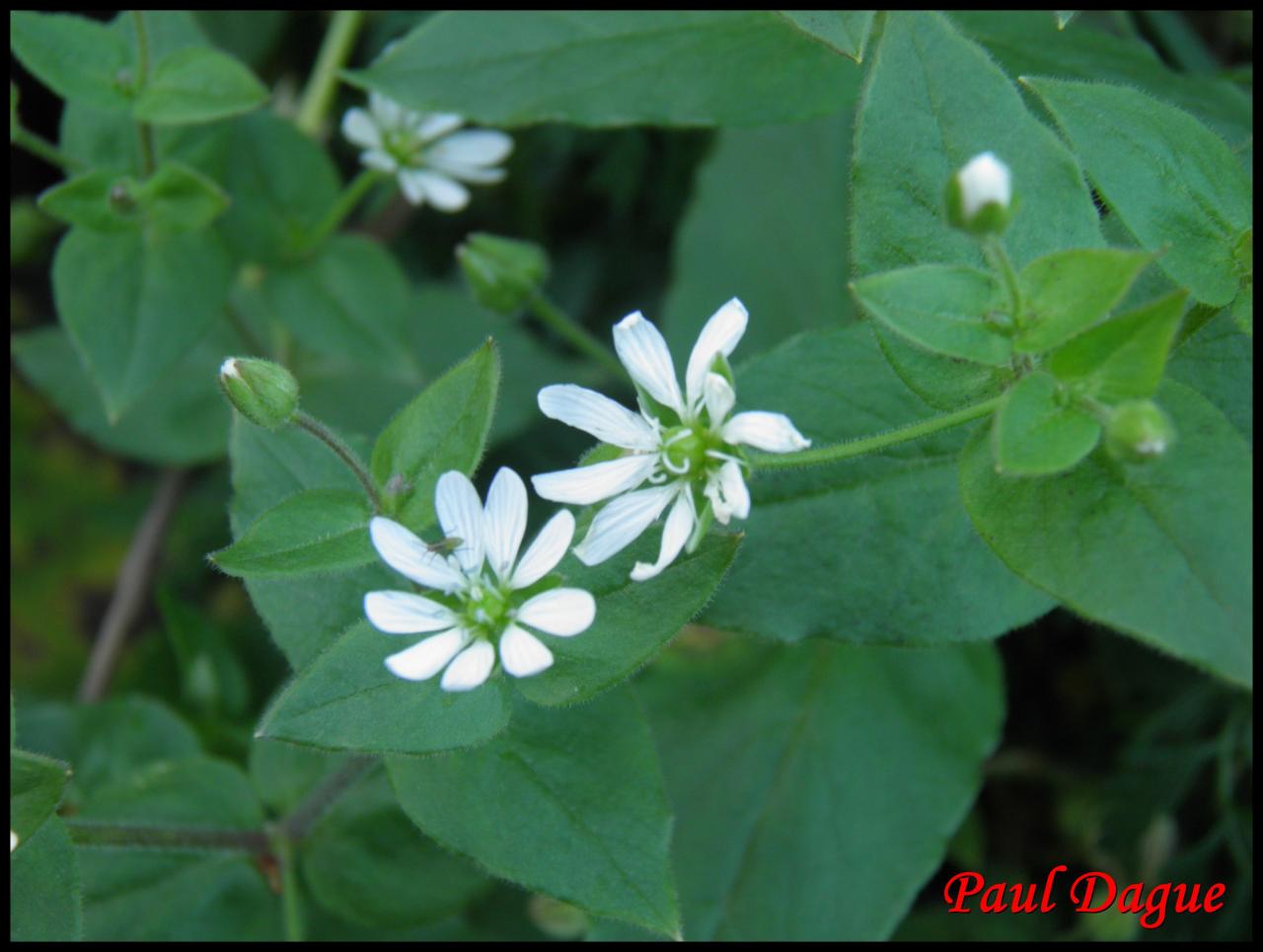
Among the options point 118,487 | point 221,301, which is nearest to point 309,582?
point 221,301

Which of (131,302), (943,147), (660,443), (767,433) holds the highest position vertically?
(943,147)

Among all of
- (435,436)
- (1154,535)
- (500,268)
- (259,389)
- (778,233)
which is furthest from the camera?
(778,233)

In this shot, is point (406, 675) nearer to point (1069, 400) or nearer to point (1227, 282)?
point (1069, 400)

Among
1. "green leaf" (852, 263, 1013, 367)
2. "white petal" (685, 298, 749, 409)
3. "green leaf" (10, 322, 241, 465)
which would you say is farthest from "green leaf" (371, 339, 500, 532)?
"green leaf" (10, 322, 241, 465)

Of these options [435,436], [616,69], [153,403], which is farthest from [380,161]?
[435,436]

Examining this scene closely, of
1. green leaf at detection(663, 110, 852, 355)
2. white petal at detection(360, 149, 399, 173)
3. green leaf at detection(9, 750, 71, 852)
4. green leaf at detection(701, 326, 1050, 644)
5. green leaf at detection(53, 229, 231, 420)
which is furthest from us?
green leaf at detection(663, 110, 852, 355)

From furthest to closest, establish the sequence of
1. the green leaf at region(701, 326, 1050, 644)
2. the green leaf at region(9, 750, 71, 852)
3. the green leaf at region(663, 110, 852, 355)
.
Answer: the green leaf at region(663, 110, 852, 355)
the green leaf at region(701, 326, 1050, 644)
the green leaf at region(9, 750, 71, 852)

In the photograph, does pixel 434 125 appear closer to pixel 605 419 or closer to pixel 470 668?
pixel 605 419

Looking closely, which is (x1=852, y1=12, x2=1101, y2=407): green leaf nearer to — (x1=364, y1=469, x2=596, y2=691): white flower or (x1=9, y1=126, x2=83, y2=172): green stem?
(x1=364, y1=469, x2=596, y2=691): white flower
